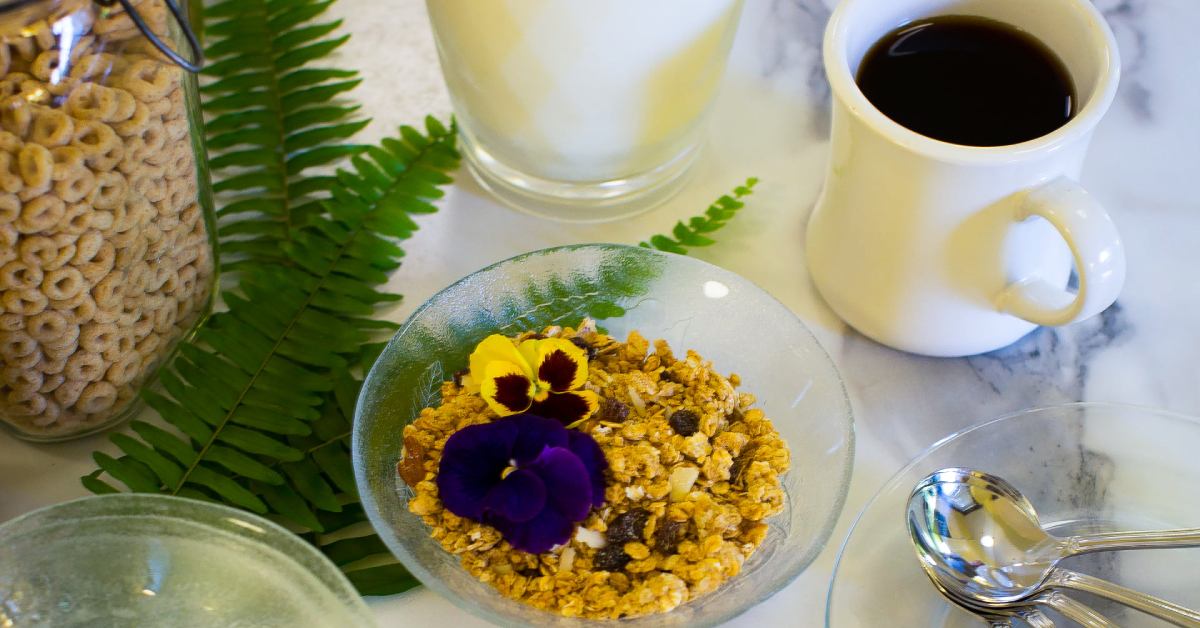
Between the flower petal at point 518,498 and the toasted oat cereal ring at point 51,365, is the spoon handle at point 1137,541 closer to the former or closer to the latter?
the flower petal at point 518,498

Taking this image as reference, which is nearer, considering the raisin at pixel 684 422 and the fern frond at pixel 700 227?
the raisin at pixel 684 422

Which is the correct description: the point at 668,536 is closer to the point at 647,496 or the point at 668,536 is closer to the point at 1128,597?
the point at 647,496

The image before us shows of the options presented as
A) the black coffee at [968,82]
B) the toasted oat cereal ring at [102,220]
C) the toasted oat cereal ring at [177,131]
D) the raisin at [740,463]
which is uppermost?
the toasted oat cereal ring at [177,131]

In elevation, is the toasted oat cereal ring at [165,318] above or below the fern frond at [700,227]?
above

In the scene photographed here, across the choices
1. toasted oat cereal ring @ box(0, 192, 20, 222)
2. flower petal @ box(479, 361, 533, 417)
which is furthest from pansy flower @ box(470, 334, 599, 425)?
toasted oat cereal ring @ box(0, 192, 20, 222)

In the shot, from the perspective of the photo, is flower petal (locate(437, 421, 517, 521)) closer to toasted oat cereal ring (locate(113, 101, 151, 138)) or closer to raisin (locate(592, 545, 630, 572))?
raisin (locate(592, 545, 630, 572))

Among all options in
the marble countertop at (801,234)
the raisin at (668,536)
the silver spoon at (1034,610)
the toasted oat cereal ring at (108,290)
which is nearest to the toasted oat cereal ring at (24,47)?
the toasted oat cereal ring at (108,290)
